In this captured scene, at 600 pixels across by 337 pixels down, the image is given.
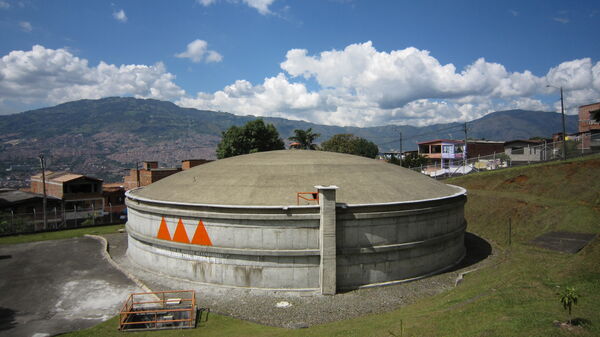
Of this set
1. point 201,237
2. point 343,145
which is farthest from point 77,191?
point 343,145

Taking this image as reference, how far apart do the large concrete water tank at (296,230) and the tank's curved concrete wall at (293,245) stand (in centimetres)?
6

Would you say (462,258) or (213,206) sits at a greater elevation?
(213,206)

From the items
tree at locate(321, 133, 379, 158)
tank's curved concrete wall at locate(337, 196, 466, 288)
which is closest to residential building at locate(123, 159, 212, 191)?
tree at locate(321, 133, 379, 158)

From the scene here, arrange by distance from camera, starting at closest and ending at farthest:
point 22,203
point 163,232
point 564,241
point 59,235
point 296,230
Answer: point 296,230
point 163,232
point 564,241
point 59,235
point 22,203

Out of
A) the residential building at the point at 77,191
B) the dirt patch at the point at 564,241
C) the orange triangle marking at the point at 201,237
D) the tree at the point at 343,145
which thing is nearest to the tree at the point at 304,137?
the tree at the point at 343,145

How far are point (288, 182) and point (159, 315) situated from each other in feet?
39.3

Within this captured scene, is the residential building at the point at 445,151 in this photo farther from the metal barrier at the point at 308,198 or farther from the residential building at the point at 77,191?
the residential building at the point at 77,191

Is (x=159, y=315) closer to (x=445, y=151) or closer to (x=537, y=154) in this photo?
(x=537, y=154)

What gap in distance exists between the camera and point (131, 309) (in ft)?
62.6

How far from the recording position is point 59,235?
41.4m

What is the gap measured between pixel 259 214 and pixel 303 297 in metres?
5.74

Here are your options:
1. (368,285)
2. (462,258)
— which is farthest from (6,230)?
(462,258)

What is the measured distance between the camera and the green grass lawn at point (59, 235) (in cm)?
3892

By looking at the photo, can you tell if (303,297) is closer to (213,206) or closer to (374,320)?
(374,320)
